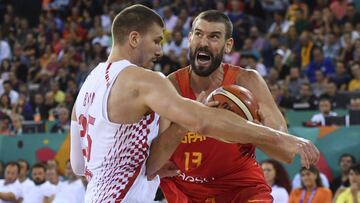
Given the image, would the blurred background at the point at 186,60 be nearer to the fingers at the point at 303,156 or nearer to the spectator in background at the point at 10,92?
the spectator in background at the point at 10,92

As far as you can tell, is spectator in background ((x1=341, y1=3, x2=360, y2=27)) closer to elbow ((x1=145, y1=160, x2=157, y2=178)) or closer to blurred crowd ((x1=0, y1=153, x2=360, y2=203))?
blurred crowd ((x1=0, y1=153, x2=360, y2=203))

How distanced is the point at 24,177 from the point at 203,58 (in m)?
7.14

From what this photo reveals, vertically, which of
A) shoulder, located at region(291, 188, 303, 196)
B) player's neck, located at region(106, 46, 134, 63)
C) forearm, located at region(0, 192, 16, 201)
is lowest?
forearm, located at region(0, 192, 16, 201)

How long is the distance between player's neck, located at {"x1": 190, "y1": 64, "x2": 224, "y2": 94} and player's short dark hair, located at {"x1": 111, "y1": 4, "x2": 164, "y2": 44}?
1714mm

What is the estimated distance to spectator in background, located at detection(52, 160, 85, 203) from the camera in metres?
12.7

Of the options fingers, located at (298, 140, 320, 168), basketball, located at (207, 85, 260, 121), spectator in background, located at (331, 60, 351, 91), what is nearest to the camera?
fingers, located at (298, 140, 320, 168)

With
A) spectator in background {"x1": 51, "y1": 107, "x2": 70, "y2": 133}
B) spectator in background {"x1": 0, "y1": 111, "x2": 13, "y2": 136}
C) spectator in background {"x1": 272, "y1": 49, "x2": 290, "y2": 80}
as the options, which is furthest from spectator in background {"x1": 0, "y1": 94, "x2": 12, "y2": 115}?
spectator in background {"x1": 272, "y1": 49, "x2": 290, "y2": 80}

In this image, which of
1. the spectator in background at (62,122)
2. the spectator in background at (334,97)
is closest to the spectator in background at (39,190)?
the spectator in background at (62,122)

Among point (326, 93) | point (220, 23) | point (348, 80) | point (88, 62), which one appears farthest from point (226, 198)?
point (88, 62)

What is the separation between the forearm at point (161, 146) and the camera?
556 cm

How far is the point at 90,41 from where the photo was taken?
20953 millimetres

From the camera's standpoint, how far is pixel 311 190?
11.4 meters

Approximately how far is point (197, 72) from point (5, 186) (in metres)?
6.97

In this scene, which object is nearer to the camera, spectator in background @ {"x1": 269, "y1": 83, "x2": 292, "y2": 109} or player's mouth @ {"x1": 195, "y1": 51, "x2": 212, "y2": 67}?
player's mouth @ {"x1": 195, "y1": 51, "x2": 212, "y2": 67}
